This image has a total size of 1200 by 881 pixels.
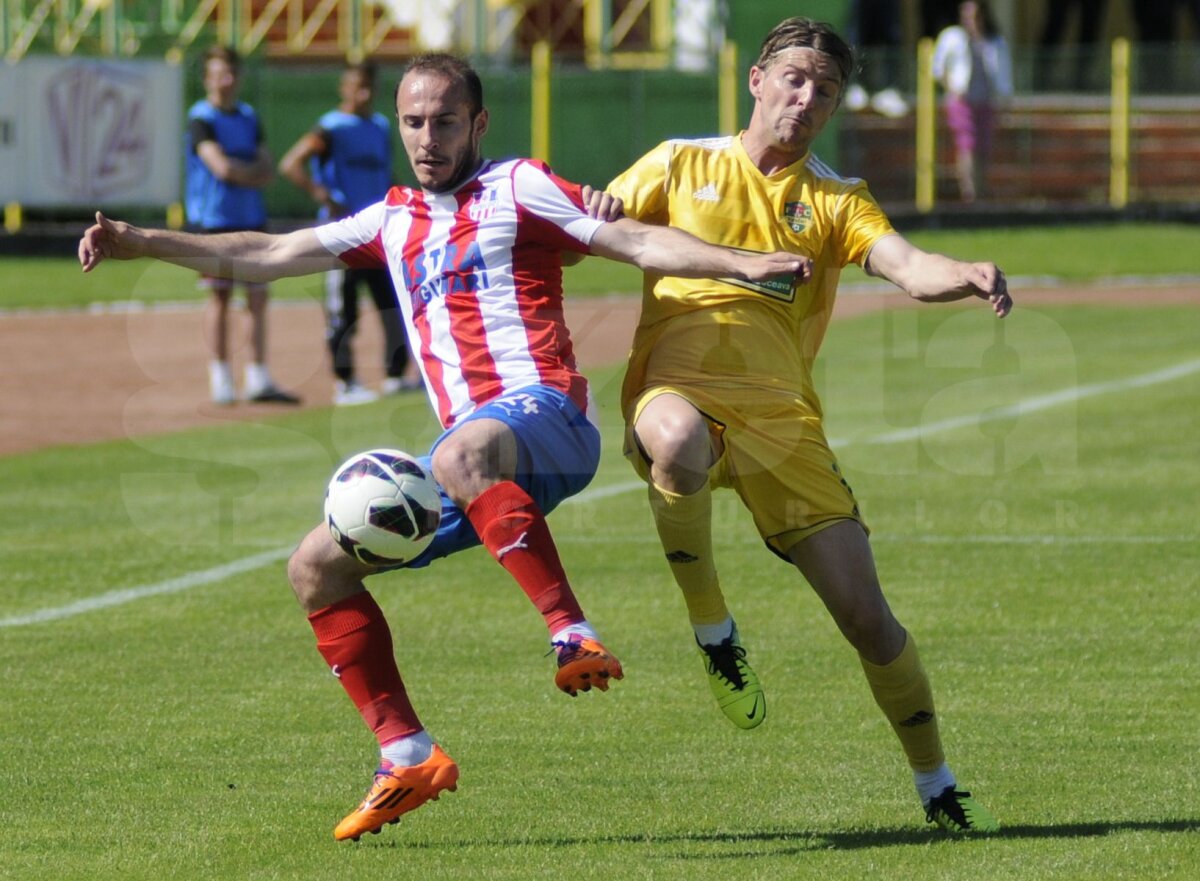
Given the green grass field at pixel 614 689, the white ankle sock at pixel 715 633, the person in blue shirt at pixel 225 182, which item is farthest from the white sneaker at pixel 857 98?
the white ankle sock at pixel 715 633

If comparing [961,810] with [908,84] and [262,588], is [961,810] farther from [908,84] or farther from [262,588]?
[908,84]

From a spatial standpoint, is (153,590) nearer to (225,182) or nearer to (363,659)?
(363,659)

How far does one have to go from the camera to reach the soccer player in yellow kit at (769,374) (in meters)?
5.48

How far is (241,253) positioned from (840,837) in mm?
2374

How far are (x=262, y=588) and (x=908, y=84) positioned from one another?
75.3 ft

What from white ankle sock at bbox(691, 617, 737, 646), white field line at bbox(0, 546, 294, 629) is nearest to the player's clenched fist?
white ankle sock at bbox(691, 617, 737, 646)

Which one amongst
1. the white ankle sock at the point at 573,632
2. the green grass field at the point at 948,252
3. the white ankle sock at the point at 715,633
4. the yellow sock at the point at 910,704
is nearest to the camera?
the white ankle sock at the point at 573,632

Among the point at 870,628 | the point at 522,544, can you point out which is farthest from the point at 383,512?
the point at 870,628

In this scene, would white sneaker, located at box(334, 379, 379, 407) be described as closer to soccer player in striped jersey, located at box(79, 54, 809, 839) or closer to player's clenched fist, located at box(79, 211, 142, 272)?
soccer player in striped jersey, located at box(79, 54, 809, 839)

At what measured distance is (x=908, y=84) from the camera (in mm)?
30188

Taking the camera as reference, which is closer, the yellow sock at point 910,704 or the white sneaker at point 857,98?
the yellow sock at point 910,704

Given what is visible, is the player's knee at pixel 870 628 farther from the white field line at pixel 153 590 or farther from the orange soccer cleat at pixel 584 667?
the white field line at pixel 153 590

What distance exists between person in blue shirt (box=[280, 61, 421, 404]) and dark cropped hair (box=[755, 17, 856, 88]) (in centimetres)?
904

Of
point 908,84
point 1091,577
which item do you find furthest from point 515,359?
point 908,84
